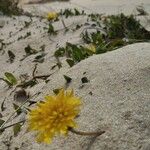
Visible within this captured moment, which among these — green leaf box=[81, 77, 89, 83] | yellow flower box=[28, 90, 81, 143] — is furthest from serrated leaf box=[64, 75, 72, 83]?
yellow flower box=[28, 90, 81, 143]

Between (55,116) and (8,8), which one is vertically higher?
(55,116)

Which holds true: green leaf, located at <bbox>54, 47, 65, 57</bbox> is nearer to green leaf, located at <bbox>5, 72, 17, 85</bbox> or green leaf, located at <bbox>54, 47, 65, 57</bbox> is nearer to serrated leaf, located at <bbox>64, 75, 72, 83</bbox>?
green leaf, located at <bbox>5, 72, 17, 85</bbox>

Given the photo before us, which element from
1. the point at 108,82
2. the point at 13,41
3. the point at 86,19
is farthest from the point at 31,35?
the point at 108,82

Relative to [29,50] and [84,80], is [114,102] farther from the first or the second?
[29,50]

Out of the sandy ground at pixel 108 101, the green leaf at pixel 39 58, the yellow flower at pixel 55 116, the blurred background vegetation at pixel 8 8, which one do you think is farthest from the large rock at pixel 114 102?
the blurred background vegetation at pixel 8 8

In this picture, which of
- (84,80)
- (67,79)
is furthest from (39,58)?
(84,80)
